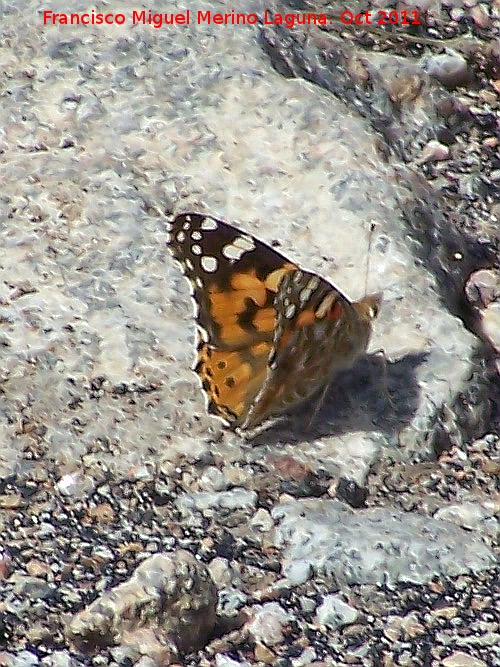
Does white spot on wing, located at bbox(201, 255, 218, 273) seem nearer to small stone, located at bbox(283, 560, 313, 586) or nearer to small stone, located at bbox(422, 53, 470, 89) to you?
small stone, located at bbox(283, 560, 313, 586)

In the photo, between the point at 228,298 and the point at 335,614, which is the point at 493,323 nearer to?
the point at 228,298

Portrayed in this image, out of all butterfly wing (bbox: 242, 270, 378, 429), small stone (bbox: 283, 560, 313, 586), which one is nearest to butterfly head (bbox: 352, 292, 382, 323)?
butterfly wing (bbox: 242, 270, 378, 429)

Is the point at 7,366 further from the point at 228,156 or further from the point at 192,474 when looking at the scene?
the point at 228,156

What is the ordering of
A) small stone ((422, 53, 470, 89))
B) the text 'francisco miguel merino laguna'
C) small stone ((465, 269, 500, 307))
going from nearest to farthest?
small stone ((465, 269, 500, 307)) < the text 'francisco miguel merino laguna' < small stone ((422, 53, 470, 89))

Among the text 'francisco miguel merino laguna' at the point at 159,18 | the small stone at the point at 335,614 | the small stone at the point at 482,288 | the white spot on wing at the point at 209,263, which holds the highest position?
the text 'francisco miguel merino laguna' at the point at 159,18

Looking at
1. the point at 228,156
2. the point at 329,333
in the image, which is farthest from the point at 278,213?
the point at 329,333

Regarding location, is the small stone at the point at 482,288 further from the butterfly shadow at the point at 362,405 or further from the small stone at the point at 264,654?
the small stone at the point at 264,654

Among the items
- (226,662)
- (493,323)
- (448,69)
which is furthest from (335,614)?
(448,69)

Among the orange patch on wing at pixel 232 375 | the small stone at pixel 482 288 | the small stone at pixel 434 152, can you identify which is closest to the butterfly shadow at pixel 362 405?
the orange patch on wing at pixel 232 375
